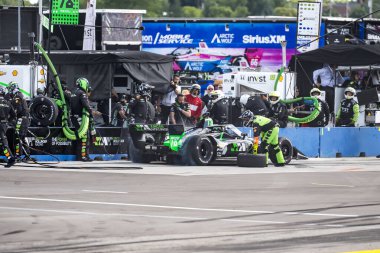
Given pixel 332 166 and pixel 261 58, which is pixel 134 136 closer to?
pixel 332 166

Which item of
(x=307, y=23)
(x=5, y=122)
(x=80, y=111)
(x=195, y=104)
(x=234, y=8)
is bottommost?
(x=5, y=122)

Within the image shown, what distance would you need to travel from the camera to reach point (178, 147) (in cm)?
2411

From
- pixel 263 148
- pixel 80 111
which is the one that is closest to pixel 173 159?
pixel 263 148

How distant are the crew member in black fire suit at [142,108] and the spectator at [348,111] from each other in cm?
574

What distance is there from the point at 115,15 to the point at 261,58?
6083 mm

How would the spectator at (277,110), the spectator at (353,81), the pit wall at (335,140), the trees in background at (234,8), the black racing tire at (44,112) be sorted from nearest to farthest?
1. the black racing tire at (44,112)
2. the spectator at (277,110)
3. the pit wall at (335,140)
4. the spectator at (353,81)
5. the trees in background at (234,8)

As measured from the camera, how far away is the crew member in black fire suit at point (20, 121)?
78.2ft

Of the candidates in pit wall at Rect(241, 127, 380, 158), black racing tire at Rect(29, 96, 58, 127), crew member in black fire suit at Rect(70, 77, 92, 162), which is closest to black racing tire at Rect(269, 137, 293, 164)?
pit wall at Rect(241, 127, 380, 158)

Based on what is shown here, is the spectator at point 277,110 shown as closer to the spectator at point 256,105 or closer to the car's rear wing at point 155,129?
the spectator at point 256,105

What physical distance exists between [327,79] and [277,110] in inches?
248

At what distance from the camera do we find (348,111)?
29266 mm

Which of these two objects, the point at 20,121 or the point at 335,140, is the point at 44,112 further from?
the point at 335,140

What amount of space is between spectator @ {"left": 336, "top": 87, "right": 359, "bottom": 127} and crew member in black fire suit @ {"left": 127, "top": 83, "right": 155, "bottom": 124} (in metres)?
5.74

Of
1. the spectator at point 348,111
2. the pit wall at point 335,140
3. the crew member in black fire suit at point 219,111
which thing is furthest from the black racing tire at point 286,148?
the spectator at point 348,111
